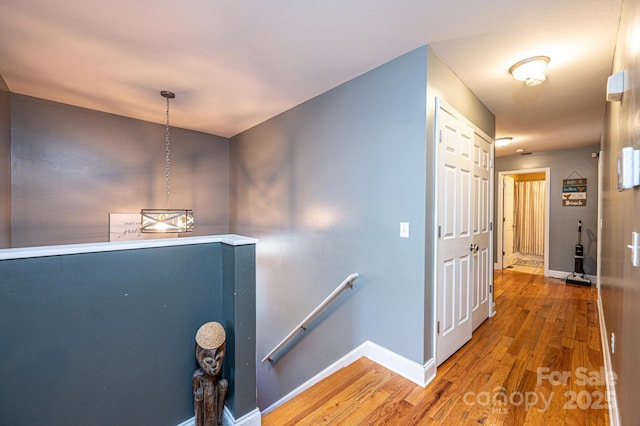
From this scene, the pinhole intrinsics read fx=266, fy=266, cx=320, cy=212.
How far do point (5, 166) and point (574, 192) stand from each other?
8.14 metres

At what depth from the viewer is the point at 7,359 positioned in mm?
1145

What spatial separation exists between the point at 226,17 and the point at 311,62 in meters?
0.74

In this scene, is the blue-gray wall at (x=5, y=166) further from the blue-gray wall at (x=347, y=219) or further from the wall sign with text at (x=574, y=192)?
the wall sign with text at (x=574, y=192)

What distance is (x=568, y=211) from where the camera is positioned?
4887mm

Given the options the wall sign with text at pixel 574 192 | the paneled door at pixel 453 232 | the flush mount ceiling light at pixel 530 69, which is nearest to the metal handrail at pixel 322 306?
the paneled door at pixel 453 232

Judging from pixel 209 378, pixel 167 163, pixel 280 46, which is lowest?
pixel 209 378

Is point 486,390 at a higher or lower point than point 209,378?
lower

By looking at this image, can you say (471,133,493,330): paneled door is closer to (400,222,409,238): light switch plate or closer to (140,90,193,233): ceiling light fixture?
(400,222,409,238): light switch plate

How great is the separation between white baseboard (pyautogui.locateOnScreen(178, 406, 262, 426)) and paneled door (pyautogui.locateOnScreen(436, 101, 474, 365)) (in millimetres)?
1384

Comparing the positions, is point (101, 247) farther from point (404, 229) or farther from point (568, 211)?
point (568, 211)

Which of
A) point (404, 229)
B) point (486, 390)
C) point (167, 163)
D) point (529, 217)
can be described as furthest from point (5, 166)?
point (529, 217)

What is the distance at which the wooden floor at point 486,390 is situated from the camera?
5.29 feet

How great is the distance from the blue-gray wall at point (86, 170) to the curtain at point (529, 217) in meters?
8.19

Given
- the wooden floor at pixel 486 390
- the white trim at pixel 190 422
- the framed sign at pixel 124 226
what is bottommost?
the white trim at pixel 190 422
